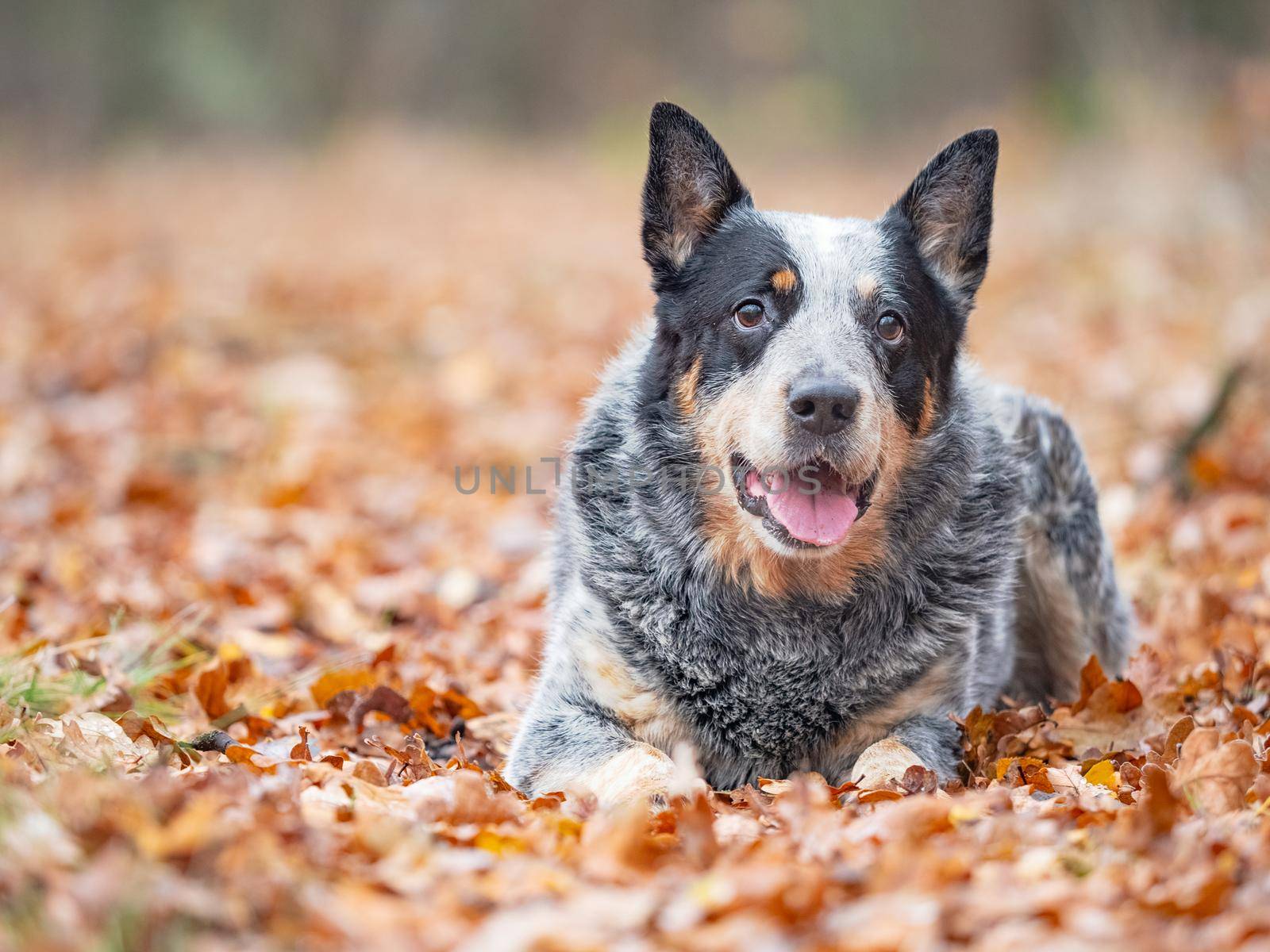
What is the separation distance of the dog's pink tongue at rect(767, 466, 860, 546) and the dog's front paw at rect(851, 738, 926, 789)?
0.60 metres

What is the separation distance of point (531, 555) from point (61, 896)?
4.51 m

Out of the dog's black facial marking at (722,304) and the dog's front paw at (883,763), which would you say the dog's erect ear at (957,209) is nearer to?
the dog's black facial marking at (722,304)

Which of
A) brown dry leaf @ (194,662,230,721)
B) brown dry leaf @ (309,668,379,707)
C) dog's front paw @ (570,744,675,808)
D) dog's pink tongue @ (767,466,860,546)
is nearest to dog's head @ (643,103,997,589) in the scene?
dog's pink tongue @ (767,466,860,546)

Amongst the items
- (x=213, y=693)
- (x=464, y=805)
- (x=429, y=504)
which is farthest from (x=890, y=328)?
(x=429, y=504)

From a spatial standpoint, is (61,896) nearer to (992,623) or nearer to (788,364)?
(788,364)

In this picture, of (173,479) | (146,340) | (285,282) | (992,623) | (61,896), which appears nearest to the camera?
(61,896)

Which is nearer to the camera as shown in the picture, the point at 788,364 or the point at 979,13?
the point at 788,364

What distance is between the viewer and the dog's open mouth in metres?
3.45

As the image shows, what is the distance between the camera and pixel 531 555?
6.51 metres

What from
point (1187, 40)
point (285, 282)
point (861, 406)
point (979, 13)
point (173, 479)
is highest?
point (979, 13)

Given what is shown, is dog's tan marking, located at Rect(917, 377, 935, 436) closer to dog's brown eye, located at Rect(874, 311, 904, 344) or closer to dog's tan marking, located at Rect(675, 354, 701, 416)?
dog's brown eye, located at Rect(874, 311, 904, 344)

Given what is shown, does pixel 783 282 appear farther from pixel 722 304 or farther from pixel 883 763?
pixel 883 763

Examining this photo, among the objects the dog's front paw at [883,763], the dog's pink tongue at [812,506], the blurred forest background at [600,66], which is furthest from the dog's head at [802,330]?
the blurred forest background at [600,66]

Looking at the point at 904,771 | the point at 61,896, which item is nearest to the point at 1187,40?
the point at 904,771
